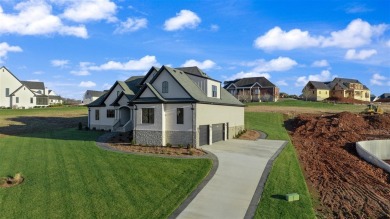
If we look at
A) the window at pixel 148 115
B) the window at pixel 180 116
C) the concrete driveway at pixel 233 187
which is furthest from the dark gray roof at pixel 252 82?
the window at pixel 148 115

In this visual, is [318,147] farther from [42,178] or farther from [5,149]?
[5,149]

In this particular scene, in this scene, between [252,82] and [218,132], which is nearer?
[218,132]

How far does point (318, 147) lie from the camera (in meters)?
33.3

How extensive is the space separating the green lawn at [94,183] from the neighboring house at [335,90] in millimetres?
82857

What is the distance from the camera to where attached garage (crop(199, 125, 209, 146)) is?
97.9 feet

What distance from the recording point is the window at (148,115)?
29859mm

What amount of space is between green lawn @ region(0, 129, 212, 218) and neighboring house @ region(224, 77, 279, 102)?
66.3 m

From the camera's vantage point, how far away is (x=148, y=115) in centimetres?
3003

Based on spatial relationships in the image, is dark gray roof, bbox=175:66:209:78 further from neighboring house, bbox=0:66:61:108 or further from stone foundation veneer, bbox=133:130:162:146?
neighboring house, bbox=0:66:61:108

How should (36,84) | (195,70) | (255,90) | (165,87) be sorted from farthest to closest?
(36,84) < (255,90) < (195,70) < (165,87)

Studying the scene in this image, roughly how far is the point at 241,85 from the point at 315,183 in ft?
232

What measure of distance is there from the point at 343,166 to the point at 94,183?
21.1 m

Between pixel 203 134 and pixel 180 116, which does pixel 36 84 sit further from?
pixel 203 134

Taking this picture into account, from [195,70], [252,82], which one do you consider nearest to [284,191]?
[195,70]
